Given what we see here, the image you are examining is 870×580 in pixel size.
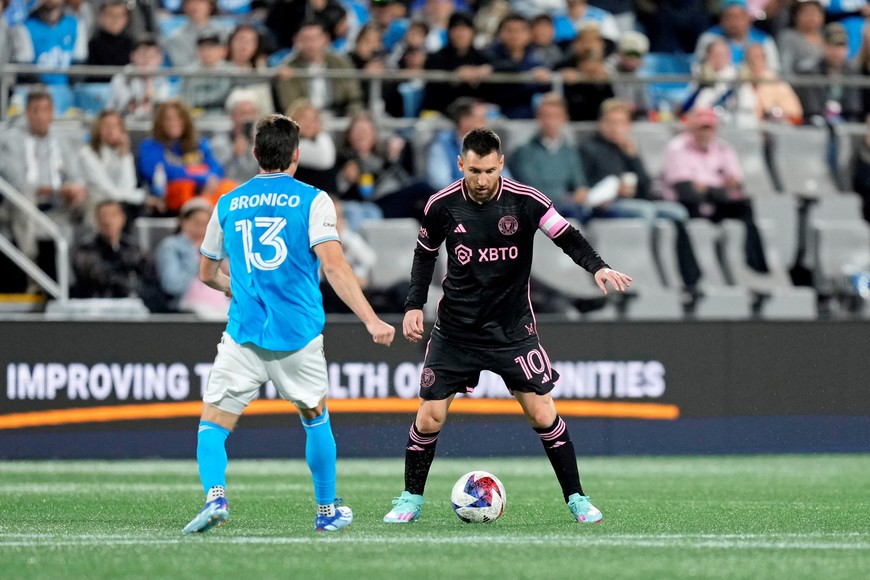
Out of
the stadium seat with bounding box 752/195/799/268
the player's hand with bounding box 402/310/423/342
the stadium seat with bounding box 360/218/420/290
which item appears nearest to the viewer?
the player's hand with bounding box 402/310/423/342

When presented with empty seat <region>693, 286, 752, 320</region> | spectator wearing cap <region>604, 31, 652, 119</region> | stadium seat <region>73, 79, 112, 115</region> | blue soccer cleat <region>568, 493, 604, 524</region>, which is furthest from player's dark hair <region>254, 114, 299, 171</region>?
spectator wearing cap <region>604, 31, 652, 119</region>

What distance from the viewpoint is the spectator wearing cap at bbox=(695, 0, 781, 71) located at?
723 inches

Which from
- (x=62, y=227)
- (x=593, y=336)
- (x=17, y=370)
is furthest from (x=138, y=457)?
(x=593, y=336)

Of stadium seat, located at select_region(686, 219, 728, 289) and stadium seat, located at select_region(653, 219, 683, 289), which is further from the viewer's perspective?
stadium seat, located at select_region(686, 219, 728, 289)

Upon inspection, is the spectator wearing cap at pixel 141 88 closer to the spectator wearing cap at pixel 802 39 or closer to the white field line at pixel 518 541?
the spectator wearing cap at pixel 802 39

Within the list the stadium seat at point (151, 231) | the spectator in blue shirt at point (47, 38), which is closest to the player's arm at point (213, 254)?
the stadium seat at point (151, 231)

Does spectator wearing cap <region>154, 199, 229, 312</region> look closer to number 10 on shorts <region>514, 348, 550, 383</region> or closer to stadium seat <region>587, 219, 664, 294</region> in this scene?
stadium seat <region>587, 219, 664, 294</region>

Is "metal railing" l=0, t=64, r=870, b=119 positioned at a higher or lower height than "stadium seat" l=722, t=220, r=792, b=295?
higher

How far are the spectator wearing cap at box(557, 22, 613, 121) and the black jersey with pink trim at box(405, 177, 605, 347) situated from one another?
8644mm

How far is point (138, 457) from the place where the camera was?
1354cm

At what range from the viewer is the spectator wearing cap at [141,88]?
15.6 m

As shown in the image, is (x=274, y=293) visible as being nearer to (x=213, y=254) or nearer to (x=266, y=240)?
(x=266, y=240)

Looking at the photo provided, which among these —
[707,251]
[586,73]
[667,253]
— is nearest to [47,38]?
[586,73]

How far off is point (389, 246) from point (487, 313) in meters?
6.83
